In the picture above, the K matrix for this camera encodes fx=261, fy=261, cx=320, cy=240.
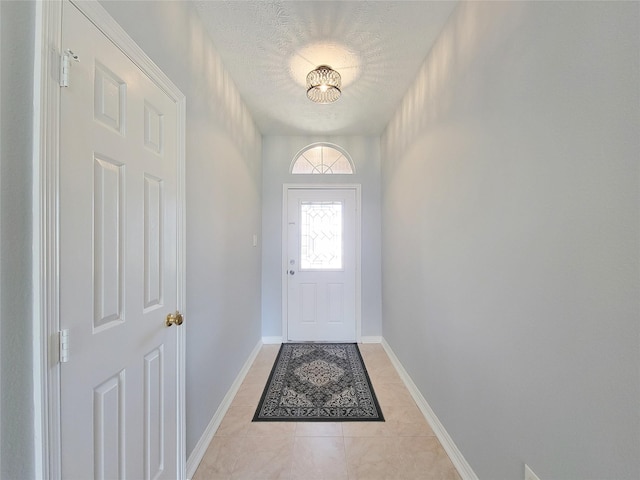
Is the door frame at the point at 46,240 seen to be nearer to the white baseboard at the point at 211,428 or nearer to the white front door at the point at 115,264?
the white front door at the point at 115,264

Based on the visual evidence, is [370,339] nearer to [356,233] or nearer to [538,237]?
[356,233]

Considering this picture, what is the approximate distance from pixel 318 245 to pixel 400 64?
2029 mm

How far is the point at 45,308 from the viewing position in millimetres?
685

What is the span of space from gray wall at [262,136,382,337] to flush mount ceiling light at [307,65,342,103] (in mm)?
1119

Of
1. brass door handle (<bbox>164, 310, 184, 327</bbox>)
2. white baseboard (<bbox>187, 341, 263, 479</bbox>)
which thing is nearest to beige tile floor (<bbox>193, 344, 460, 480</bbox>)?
white baseboard (<bbox>187, 341, 263, 479</bbox>)

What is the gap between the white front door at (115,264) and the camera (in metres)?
0.76

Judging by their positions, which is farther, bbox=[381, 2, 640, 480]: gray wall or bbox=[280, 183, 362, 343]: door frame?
bbox=[280, 183, 362, 343]: door frame

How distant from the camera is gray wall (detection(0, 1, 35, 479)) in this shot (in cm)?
62

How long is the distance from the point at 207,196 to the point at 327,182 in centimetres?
184

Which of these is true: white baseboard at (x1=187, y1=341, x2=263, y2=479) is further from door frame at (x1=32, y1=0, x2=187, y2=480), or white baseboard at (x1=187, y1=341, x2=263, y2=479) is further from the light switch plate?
→ the light switch plate

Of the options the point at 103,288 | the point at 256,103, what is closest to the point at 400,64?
the point at 256,103

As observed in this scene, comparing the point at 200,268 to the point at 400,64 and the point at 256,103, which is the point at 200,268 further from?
the point at 400,64

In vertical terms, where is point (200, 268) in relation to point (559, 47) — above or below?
below

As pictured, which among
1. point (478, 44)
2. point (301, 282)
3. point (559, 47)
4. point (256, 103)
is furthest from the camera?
point (301, 282)
